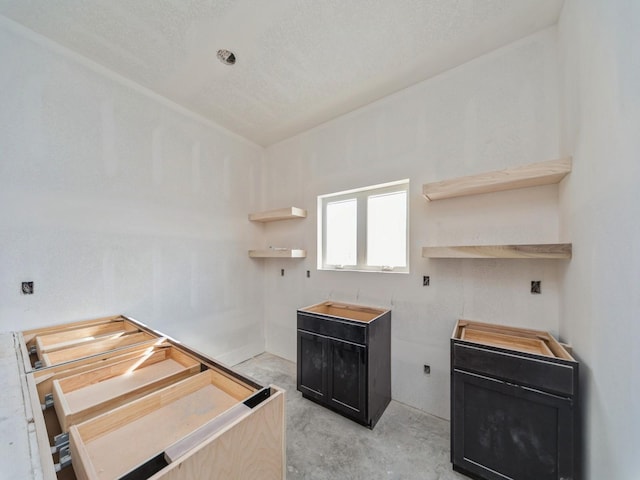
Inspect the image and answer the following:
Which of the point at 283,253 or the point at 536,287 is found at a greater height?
the point at 283,253

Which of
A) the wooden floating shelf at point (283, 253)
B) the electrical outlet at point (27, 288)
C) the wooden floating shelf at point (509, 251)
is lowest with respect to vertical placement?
the electrical outlet at point (27, 288)

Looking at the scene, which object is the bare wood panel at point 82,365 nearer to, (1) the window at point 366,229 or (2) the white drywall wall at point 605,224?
(1) the window at point 366,229

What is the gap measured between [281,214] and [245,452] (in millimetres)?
2543

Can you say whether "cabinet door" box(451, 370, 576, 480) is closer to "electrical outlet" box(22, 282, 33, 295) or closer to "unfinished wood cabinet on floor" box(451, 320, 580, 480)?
"unfinished wood cabinet on floor" box(451, 320, 580, 480)

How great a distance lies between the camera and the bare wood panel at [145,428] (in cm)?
80

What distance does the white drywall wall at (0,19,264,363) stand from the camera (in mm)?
1824

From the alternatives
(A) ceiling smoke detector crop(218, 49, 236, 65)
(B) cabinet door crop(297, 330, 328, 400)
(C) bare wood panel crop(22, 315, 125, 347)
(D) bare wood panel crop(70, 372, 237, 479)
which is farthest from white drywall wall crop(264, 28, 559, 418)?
(C) bare wood panel crop(22, 315, 125, 347)

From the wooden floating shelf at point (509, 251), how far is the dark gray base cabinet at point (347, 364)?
833 mm

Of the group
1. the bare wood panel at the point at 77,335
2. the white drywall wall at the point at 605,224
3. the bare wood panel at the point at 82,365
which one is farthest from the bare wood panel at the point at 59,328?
the white drywall wall at the point at 605,224

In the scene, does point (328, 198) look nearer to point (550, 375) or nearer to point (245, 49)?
point (245, 49)

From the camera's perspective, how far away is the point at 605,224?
112cm

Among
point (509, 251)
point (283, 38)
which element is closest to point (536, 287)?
point (509, 251)

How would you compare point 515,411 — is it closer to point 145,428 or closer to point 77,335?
point 145,428

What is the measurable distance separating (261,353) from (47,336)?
2344mm
